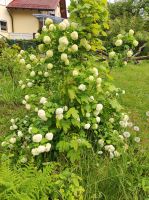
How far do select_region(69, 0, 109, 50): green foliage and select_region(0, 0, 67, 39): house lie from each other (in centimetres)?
2557

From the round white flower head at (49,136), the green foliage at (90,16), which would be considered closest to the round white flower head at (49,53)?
the green foliage at (90,16)

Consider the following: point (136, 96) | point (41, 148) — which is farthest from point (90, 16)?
point (136, 96)

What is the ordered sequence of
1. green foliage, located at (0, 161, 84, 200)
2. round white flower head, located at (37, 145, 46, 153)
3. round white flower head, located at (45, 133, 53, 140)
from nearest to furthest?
green foliage, located at (0, 161, 84, 200), round white flower head, located at (37, 145, 46, 153), round white flower head, located at (45, 133, 53, 140)

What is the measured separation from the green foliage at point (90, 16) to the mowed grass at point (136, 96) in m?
2.07

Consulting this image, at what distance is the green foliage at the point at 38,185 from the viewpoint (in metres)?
2.86

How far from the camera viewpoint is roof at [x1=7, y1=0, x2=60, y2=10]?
2898cm

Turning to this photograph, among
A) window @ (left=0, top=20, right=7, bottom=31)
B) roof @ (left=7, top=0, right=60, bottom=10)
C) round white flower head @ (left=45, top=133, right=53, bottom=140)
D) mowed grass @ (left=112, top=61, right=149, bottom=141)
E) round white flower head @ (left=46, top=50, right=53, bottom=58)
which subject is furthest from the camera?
window @ (left=0, top=20, right=7, bottom=31)

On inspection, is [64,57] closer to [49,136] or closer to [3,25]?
[49,136]

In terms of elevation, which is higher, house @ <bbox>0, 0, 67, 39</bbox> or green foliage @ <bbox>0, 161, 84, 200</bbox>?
house @ <bbox>0, 0, 67, 39</bbox>

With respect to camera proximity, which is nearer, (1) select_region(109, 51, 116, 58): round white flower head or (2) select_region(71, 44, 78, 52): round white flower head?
(2) select_region(71, 44, 78, 52): round white flower head

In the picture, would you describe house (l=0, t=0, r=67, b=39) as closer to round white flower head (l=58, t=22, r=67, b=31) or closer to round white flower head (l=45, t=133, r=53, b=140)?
round white flower head (l=58, t=22, r=67, b=31)

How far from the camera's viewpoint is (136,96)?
350 inches

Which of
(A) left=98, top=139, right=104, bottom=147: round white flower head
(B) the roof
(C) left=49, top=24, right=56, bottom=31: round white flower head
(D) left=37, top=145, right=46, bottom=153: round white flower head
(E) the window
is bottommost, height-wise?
(A) left=98, top=139, right=104, bottom=147: round white flower head

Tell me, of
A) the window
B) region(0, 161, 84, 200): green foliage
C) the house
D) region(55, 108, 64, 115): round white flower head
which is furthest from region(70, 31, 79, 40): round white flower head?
the window
